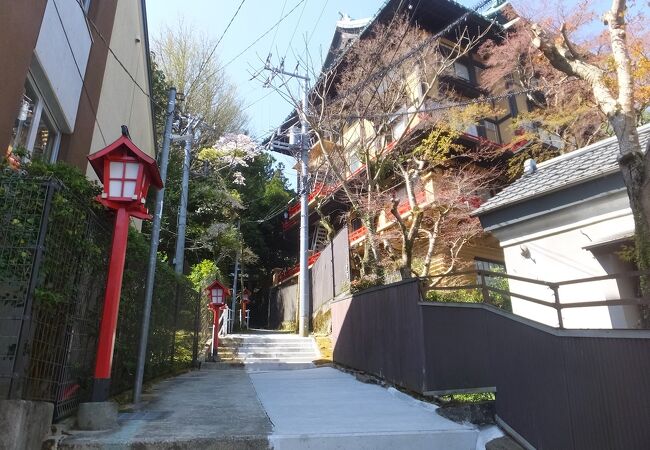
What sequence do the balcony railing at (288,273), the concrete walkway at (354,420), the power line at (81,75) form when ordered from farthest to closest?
the balcony railing at (288,273)
the power line at (81,75)
the concrete walkway at (354,420)

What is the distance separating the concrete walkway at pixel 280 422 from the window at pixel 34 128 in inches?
147

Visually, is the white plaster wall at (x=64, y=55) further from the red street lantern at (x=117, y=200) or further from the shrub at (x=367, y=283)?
the shrub at (x=367, y=283)

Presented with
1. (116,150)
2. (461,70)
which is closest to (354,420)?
(116,150)

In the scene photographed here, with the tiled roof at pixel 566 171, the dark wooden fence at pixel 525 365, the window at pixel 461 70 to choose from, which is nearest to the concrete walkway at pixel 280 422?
the dark wooden fence at pixel 525 365

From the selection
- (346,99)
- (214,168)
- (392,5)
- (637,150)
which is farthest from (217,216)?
(637,150)

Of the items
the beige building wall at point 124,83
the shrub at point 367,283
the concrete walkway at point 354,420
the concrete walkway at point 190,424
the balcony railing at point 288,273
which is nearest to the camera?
the concrete walkway at point 190,424

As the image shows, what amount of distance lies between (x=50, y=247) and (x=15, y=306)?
561mm

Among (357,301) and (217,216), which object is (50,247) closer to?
(357,301)

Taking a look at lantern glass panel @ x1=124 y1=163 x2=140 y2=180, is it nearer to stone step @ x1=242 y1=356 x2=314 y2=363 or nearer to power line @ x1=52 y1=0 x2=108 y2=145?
power line @ x1=52 y1=0 x2=108 y2=145

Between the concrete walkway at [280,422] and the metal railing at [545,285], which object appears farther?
the concrete walkway at [280,422]

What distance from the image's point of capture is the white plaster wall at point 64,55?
6.21 metres

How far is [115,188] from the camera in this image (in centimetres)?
478

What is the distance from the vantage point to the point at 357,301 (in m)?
9.37

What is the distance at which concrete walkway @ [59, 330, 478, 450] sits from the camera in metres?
4.02
